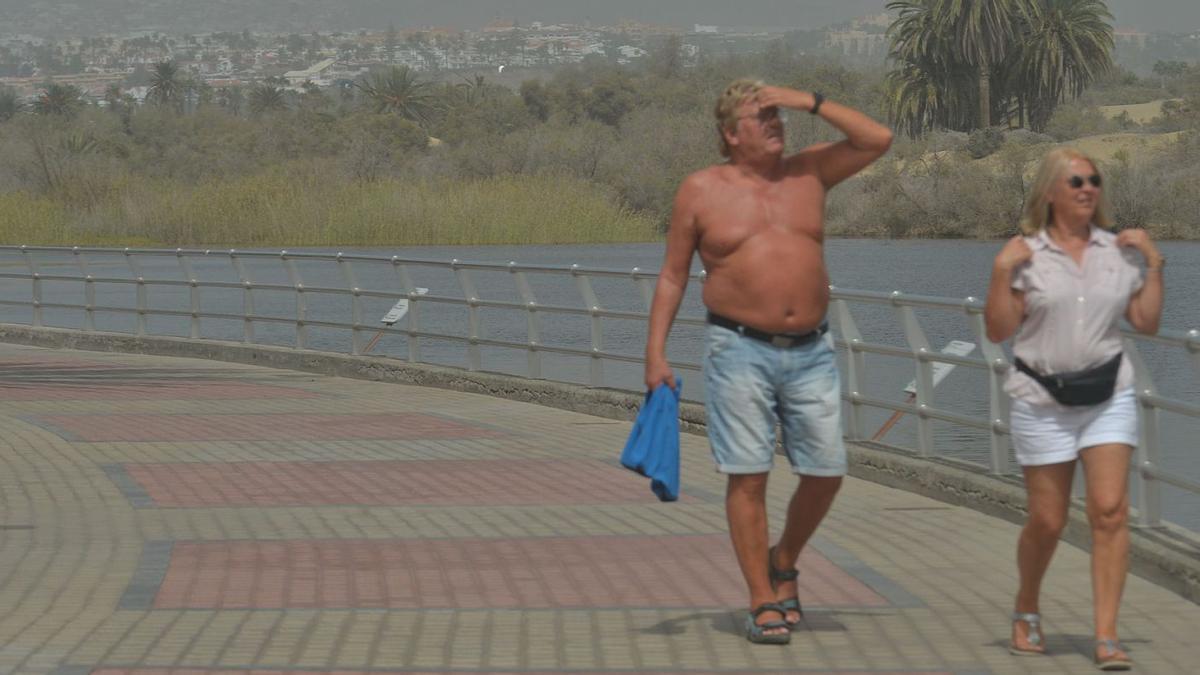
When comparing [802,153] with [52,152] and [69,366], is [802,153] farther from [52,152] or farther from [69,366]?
[52,152]

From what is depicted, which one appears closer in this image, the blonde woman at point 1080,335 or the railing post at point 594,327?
the blonde woman at point 1080,335

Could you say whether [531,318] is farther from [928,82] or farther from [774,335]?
[928,82]

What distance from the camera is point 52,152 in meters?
77.9

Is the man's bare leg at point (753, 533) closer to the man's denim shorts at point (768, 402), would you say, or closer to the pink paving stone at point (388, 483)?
the man's denim shorts at point (768, 402)

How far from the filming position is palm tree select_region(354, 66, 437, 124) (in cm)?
14938

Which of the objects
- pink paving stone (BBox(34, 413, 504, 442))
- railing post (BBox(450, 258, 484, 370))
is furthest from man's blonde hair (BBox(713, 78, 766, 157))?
railing post (BBox(450, 258, 484, 370))

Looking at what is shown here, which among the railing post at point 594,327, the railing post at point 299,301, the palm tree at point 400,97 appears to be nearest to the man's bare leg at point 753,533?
the railing post at point 594,327

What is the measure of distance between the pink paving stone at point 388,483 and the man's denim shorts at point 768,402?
386 centimetres

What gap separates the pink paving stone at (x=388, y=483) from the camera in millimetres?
11461

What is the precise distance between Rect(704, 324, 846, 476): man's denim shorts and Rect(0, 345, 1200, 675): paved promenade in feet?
2.17

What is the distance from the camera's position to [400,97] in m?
150

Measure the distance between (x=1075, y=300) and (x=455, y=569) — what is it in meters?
3.26

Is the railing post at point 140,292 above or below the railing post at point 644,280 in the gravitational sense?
below

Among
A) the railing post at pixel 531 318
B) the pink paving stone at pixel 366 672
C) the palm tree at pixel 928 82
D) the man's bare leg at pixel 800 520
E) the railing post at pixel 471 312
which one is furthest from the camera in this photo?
the palm tree at pixel 928 82
